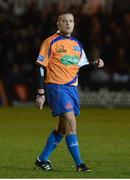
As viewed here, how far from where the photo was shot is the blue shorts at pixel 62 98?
9.55 metres

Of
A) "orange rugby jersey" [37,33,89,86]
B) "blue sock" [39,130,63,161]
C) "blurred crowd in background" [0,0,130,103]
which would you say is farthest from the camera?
"blurred crowd in background" [0,0,130,103]

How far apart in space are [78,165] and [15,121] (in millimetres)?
8595

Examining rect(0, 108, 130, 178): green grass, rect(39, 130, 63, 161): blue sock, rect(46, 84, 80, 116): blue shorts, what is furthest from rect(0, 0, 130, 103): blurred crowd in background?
rect(46, 84, 80, 116): blue shorts

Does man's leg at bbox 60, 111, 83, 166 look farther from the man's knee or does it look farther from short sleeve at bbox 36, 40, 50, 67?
short sleeve at bbox 36, 40, 50, 67

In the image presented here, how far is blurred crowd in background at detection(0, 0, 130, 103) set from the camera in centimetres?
2264

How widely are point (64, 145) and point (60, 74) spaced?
3.70 metres

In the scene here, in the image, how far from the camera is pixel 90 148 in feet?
41.4

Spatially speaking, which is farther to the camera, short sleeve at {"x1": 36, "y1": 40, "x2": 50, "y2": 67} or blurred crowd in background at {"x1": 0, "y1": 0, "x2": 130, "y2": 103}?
blurred crowd in background at {"x1": 0, "y1": 0, "x2": 130, "y2": 103}

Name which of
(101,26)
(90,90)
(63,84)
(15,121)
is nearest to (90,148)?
(63,84)

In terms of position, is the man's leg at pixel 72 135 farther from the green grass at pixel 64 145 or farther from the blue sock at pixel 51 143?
the blue sock at pixel 51 143

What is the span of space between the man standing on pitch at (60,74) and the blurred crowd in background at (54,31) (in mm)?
12335

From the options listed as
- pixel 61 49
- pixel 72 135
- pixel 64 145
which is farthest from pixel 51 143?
pixel 64 145

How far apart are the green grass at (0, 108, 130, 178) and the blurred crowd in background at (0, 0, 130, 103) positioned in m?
1.68

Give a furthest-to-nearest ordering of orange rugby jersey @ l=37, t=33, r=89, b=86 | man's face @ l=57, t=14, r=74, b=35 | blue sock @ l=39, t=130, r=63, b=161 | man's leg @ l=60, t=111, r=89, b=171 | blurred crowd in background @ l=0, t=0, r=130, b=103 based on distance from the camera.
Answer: blurred crowd in background @ l=0, t=0, r=130, b=103 < blue sock @ l=39, t=130, r=63, b=161 < orange rugby jersey @ l=37, t=33, r=89, b=86 < man's face @ l=57, t=14, r=74, b=35 < man's leg @ l=60, t=111, r=89, b=171
